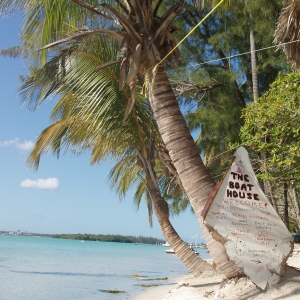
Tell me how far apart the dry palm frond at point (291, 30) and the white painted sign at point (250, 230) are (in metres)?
2.52

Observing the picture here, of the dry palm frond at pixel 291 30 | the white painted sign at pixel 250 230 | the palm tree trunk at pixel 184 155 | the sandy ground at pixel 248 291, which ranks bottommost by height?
the sandy ground at pixel 248 291

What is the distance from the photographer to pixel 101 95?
7637mm

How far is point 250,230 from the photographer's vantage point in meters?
4.63

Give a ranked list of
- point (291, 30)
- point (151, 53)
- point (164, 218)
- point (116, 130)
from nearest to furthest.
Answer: point (151, 53), point (291, 30), point (116, 130), point (164, 218)

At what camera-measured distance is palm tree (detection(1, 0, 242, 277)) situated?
5.30m

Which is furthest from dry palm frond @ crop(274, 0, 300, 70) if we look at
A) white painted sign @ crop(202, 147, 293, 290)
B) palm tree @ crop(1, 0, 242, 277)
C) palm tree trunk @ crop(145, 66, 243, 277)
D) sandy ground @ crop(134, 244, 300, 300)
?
sandy ground @ crop(134, 244, 300, 300)

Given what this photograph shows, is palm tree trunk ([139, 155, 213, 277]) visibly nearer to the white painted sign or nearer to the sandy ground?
the sandy ground

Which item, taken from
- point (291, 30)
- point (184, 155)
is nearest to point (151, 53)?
point (184, 155)

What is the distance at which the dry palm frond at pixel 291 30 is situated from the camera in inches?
234

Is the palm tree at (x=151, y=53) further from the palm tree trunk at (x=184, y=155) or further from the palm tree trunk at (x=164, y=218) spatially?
→ the palm tree trunk at (x=164, y=218)

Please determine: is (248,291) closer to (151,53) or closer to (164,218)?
(151,53)

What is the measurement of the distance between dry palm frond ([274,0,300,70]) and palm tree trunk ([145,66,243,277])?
1831 mm

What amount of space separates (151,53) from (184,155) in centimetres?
153

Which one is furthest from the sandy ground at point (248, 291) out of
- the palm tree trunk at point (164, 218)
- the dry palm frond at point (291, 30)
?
the dry palm frond at point (291, 30)
